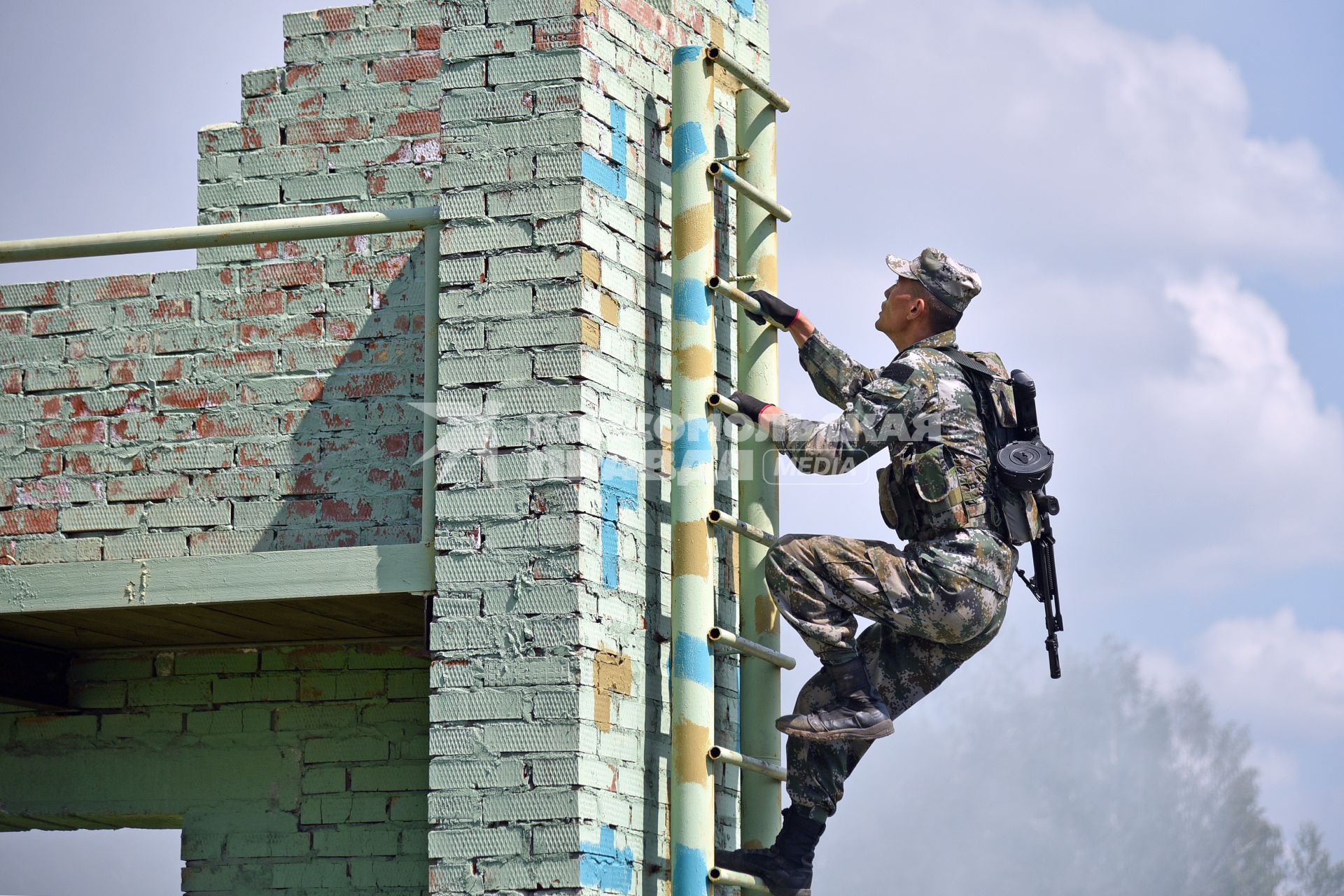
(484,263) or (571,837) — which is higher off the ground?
(484,263)

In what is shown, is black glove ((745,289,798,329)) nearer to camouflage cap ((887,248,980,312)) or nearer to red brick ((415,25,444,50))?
camouflage cap ((887,248,980,312))

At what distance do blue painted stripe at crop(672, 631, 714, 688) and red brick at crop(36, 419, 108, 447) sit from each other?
9.57ft

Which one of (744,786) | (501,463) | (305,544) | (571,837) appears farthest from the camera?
(305,544)

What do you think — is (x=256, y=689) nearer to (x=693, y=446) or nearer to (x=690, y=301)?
(x=693, y=446)

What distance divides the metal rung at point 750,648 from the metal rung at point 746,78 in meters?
1.75

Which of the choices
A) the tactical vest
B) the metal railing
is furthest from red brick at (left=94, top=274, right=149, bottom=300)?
the tactical vest

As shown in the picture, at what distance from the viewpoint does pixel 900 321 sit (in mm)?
5914

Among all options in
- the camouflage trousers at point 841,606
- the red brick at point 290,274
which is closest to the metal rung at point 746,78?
the camouflage trousers at point 841,606

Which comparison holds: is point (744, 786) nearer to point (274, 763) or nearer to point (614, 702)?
point (614, 702)

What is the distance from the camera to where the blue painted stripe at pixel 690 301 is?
18.2 feet

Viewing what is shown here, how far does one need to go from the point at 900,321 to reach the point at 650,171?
933 millimetres

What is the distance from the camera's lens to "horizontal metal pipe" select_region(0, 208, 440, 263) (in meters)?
5.71

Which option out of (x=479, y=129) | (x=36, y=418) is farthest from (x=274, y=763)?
(x=479, y=129)

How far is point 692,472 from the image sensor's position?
5434 millimetres
